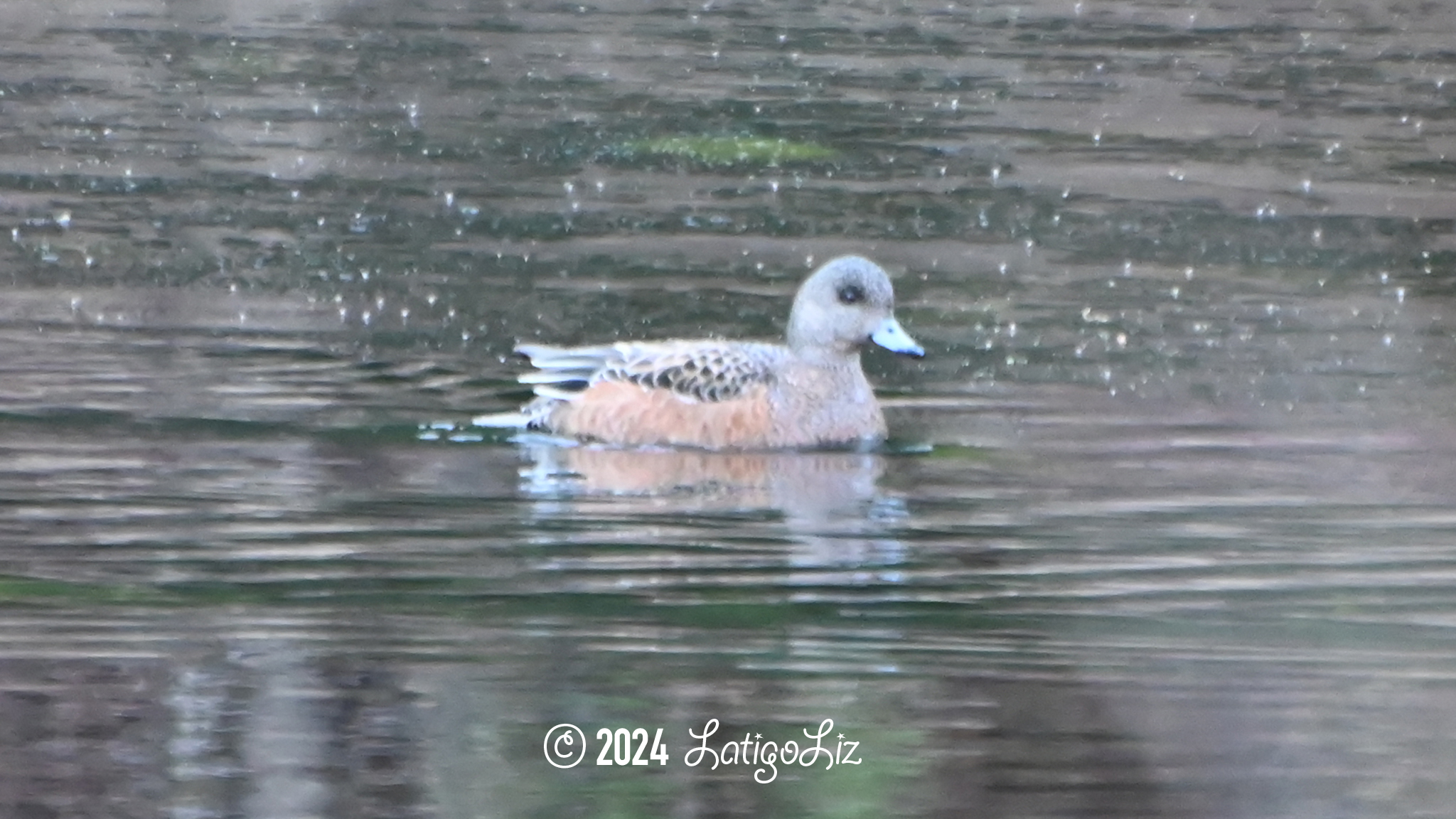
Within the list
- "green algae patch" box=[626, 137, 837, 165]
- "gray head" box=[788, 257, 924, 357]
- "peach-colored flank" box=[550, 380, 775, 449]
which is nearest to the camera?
"peach-colored flank" box=[550, 380, 775, 449]

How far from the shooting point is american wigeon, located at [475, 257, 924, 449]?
343 inches

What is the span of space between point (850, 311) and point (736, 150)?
581cm

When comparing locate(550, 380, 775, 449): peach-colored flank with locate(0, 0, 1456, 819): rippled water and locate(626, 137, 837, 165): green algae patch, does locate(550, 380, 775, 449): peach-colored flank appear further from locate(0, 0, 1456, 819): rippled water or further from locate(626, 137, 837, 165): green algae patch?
locate(626, 137, 837, 165): green algae patch

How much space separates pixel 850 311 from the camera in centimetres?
898

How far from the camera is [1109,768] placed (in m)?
5.46

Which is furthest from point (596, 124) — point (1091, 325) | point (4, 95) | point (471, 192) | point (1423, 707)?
point (1423, 707)

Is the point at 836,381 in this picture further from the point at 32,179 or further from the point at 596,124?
the point at 596,124

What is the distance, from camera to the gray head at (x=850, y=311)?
352 inches

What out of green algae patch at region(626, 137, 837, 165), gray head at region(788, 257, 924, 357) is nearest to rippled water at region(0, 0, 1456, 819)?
green algae patch at region(626, 137, 837, 165)

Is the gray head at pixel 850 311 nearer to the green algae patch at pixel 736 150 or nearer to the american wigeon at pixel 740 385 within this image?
the american wigeon at pixel 740 385

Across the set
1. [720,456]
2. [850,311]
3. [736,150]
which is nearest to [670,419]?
[720,456]

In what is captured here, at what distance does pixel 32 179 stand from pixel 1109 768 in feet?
29.6

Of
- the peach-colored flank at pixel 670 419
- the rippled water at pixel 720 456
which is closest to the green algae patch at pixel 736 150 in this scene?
the rippled water at pixel 720 456

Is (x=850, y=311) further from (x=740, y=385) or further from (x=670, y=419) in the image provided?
(x=670, y=419)
